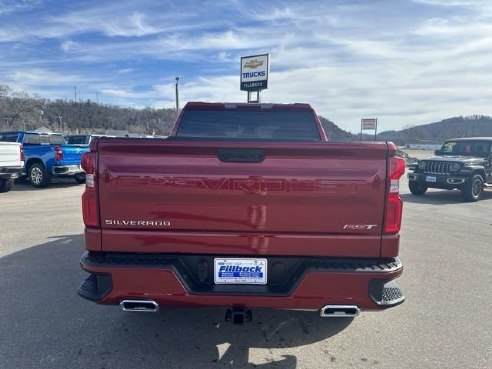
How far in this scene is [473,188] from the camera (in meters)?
11.9

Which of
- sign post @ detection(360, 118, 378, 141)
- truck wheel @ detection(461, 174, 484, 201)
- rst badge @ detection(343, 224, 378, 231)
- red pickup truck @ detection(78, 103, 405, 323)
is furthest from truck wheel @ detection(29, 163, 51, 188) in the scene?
sign post @ detection(360, 118, 378, 141)

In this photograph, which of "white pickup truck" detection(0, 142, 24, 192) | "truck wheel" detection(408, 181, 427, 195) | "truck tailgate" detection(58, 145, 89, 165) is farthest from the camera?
"truck tailgate" detection(58, 145, 89, 165)

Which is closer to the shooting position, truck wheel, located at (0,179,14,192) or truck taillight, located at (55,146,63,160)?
truck wheel, located at (0,179,14,192)

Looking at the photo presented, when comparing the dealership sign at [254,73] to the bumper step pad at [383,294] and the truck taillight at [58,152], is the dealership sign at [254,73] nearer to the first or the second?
the truck taillight at [58,152]

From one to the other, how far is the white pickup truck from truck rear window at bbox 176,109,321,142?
960 centimetres

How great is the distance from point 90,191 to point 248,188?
42.1 inches

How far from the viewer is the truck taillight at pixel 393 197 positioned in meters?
2.53

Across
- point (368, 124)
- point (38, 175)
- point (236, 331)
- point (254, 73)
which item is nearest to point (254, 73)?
point (254, 73)

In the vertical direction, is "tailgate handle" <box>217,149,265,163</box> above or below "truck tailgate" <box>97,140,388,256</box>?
above

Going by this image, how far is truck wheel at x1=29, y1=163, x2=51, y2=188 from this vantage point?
13.4 m

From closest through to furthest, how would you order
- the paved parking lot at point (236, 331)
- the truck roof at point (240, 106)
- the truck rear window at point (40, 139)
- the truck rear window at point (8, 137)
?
the paved parking lot at point (236, 331) < the truck roof at point (240, 106) < the truck rear window at point (40, 139) < the truck rear window at point (8, 137)

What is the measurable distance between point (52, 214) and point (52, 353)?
626 centimetres

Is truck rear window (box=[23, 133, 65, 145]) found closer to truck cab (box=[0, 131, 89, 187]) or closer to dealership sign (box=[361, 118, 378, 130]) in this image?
truck cab (box=[0, 131, 89, 187])

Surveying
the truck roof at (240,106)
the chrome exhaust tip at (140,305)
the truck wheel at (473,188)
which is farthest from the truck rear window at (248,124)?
the truck wheel at (473,188)
